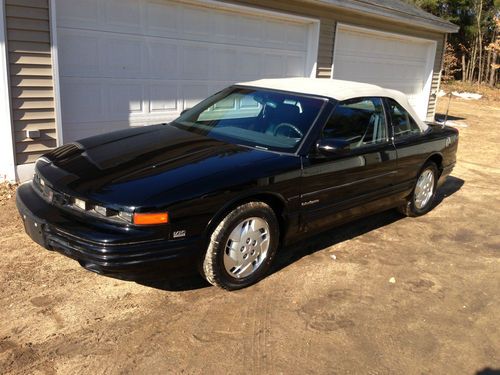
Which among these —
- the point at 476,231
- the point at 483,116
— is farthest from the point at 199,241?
the point at 483,116

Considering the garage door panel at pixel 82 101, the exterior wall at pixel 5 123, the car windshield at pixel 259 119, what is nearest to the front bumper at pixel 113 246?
the car windshield at pixel 259 119

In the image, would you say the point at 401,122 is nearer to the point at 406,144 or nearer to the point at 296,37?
the point at 406,144

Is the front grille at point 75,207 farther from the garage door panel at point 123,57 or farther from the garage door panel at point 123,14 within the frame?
the garage door panel at point 123,14

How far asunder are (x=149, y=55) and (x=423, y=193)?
14.3 feet

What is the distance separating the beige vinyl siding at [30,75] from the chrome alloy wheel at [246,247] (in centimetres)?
361

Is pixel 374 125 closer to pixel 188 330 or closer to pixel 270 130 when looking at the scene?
pixel 270 130

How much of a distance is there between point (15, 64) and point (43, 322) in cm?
360

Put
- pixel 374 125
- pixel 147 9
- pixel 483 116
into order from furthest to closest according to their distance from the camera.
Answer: pixel 483 116 → pixel 147 9 → pixel 374 125

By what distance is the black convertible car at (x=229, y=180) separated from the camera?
3047mm

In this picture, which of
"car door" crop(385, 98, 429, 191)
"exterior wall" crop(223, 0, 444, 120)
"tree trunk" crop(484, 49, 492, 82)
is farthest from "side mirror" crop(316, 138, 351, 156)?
"tree trunk" crop(484, 49, 492, 82)

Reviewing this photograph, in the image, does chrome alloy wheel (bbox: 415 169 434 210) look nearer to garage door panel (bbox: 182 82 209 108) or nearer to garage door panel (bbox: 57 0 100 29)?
garage door panel (bbox: 182 82 209 108)

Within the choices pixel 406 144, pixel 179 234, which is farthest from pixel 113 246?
pixel 406 144

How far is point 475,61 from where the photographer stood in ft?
94.2

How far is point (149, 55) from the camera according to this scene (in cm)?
712
